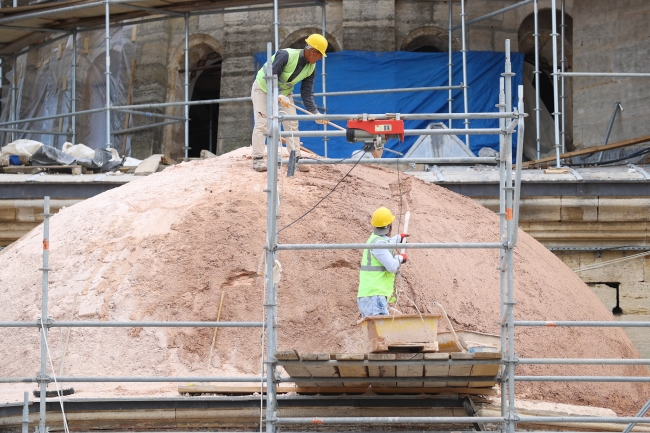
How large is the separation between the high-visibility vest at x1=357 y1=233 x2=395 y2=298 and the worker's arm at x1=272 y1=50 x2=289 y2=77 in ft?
8.02

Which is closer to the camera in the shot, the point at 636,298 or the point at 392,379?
the point at 392,379

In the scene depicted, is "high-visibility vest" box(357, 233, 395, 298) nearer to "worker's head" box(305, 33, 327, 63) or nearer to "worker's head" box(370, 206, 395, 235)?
"worker's head" box(370, 206, 395, 235)

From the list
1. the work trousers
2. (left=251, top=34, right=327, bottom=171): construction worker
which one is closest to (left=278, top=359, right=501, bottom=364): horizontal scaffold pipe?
(left=251, top=34, right=327, bottom=171): construction worker

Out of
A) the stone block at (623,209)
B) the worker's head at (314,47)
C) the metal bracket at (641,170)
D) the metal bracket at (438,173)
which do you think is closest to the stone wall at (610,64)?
the metal bracket at (641,170)

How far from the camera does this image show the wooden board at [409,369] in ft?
25.9

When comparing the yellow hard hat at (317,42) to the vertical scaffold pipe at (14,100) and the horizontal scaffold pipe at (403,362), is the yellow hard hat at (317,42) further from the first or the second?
the vertical scaffold pipe at (14,100)

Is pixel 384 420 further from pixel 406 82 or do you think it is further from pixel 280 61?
pixel 406 82

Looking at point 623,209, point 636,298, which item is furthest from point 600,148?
point 636,298

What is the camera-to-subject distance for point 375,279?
9.12 m

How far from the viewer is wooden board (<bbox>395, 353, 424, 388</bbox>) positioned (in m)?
7.89

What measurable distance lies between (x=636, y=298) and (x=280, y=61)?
5317 mm

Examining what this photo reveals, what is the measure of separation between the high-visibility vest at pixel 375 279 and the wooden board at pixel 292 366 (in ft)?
3.11

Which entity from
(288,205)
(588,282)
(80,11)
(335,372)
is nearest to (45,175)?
(80,11)

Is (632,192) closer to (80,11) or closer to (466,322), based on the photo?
(466,322)
